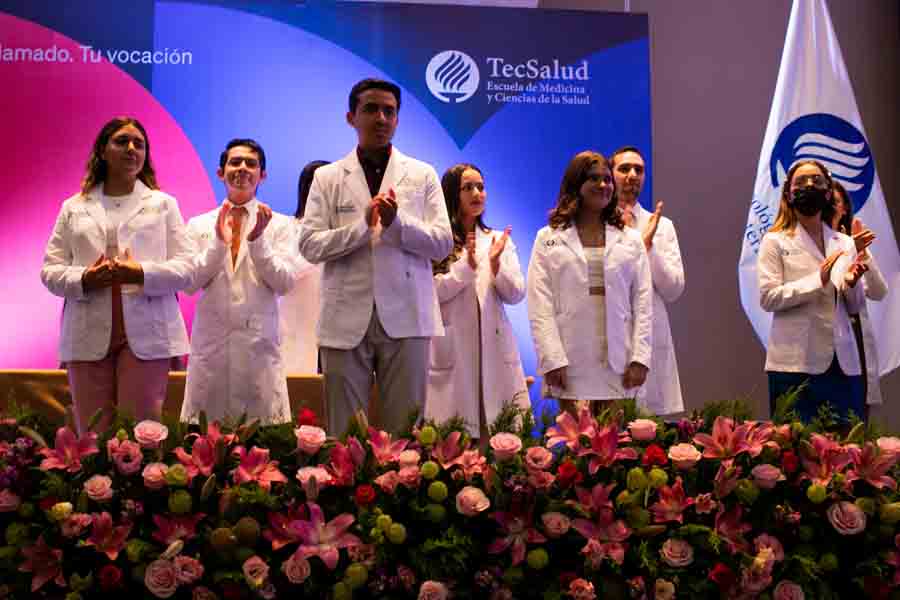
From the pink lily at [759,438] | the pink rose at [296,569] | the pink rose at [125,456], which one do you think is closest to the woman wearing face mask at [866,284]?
the pink lily at [759,438]

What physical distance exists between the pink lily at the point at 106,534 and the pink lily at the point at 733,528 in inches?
40.2

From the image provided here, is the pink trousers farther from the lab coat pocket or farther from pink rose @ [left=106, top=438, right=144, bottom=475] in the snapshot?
pink rose @ [left=106, top=438, right=144, bottom=475]

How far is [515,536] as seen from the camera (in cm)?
171

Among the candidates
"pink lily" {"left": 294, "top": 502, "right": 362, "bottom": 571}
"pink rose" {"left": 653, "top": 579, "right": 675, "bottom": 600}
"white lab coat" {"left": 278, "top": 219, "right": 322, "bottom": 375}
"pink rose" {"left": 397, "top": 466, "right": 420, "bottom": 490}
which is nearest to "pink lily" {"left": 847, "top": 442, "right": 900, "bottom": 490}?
"pink rose" {"left": 653, "top": 579, "right": 675, "bottom": 600}

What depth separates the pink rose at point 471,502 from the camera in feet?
5.54

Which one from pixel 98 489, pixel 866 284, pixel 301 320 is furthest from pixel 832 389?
pixel 98 489

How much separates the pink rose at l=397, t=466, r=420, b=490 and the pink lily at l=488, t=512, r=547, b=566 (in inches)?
5.8

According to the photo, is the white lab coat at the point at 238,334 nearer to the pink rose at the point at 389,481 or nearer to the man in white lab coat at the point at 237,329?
the man in white lab coat at the point at 237,329

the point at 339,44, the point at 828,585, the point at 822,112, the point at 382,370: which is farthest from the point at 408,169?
the point at 822,112

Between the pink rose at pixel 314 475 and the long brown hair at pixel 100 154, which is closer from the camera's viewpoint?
the pink rose at pixel 314 475

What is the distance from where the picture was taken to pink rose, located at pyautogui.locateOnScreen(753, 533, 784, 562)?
172 centimetres

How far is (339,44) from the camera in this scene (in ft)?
19.5

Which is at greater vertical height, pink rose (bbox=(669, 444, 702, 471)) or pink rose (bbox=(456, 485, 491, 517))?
pink rose (bbox=(669, 444, 702, 471))

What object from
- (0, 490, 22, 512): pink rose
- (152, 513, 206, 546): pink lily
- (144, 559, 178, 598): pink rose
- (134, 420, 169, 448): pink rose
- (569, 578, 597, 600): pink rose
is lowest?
(569, 578, 597, 600): pink rose
